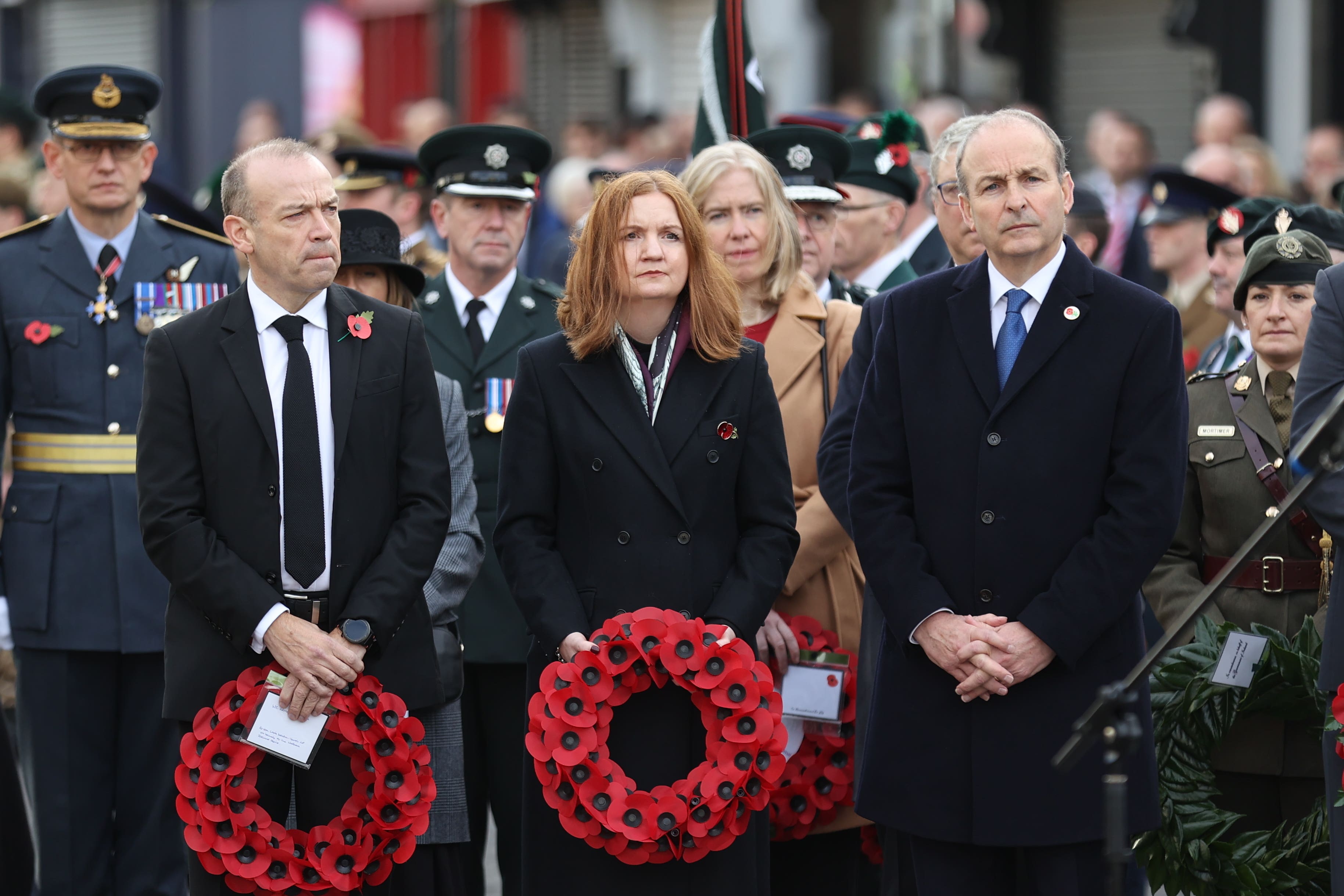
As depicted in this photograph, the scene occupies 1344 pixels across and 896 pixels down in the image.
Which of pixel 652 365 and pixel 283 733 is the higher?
pixel 652 365

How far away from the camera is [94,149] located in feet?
18.8

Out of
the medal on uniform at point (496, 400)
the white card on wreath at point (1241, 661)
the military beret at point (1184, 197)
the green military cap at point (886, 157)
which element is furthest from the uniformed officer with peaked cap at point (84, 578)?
the military beret at point (1184, 197)

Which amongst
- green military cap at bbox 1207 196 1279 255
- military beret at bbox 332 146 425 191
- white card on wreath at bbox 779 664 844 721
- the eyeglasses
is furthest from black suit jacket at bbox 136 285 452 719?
military beret at bbox 332 146 425 191

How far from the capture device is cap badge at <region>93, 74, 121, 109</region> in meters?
5.80

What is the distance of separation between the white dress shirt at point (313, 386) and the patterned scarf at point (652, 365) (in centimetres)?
71

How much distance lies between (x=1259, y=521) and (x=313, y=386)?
2.58 metres

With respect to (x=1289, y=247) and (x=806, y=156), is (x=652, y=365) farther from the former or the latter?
(x=1289, y=247)

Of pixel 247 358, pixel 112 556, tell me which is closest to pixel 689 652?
pixel 247 358

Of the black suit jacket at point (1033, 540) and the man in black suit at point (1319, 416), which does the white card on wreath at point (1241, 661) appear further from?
the black suit jacket at point (1033, 540)

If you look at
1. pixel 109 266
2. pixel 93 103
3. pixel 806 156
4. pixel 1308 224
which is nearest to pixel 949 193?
pixel 806 156

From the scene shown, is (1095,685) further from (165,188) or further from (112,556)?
(165,188)

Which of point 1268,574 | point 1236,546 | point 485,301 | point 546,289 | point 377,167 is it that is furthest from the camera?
point 377,167

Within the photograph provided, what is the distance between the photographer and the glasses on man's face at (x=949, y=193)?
206 inches

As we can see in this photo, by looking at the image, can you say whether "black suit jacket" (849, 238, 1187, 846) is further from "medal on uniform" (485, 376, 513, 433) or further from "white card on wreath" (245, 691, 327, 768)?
"medal on uniform" (485, 376, 513, 433)
